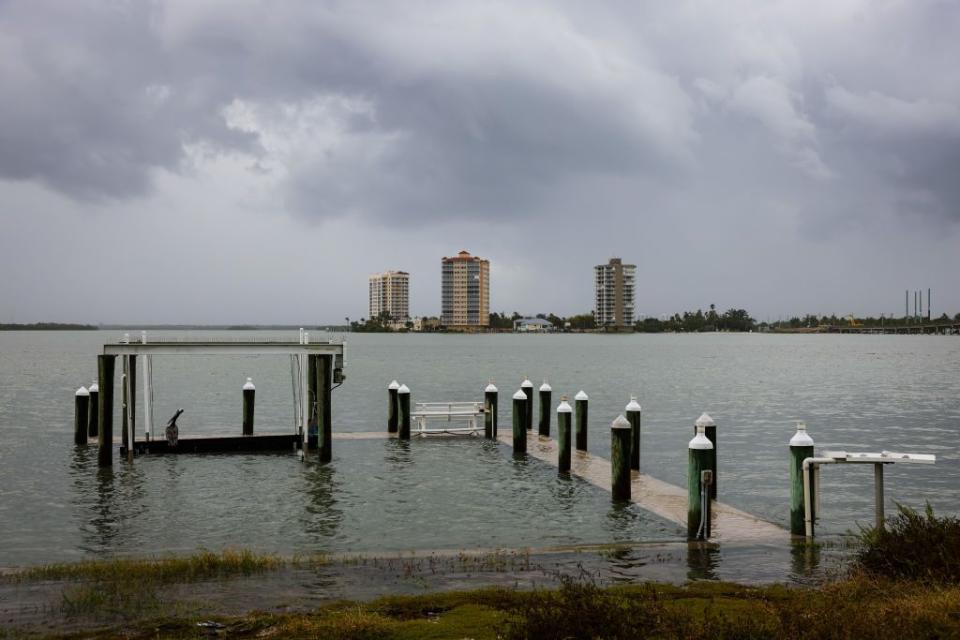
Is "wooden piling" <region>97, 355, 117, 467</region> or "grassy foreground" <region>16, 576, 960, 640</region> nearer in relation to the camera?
"grassy foreground" <region>16, 576, 960, 640</region>

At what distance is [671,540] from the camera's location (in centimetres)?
1520

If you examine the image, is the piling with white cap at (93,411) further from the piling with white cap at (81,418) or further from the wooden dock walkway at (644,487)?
the wooden dock walkway at (644,487)

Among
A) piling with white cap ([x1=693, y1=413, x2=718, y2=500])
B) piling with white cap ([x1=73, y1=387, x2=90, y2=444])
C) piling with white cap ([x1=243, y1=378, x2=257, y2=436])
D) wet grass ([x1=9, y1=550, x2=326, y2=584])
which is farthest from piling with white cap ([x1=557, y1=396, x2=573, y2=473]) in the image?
piling with white cap ([x1=73, y1=387, x2=90, y2=444])

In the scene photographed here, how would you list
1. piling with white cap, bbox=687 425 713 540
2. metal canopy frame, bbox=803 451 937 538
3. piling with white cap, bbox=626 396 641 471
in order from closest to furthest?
1. metal canopy frame, bbox=803 451 937 538
2. piling with white cap, bbox=687 425 713 540
3. piling with white cap, bbox=626 396 641 471

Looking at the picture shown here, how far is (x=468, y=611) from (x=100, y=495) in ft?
47.2

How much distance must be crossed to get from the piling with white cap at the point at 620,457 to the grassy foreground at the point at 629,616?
6774 mm

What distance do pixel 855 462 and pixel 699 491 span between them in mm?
2600

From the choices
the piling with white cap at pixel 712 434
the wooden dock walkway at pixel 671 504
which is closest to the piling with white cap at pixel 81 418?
the wooden dock walkway at pixel 671 504

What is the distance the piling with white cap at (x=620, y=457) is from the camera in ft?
60.1

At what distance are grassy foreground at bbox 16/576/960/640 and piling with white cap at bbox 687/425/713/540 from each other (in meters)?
3.40

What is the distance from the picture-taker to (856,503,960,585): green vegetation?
35.2 ft

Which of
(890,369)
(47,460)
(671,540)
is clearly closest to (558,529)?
(671,540)

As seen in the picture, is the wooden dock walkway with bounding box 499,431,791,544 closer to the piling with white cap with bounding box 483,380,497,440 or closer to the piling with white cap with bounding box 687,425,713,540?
the piling with white cap with bounding box 687,425,713,540

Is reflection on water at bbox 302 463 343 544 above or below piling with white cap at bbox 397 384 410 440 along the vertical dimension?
below
